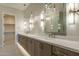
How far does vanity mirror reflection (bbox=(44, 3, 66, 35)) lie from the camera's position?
180 centimetres

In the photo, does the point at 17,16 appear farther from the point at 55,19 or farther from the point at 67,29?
the point at 67,29

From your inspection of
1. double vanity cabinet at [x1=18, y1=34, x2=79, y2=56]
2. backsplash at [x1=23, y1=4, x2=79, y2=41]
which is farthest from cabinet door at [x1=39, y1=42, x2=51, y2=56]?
backsplash at [x1=23, y1=4, x2=79, y2=41]

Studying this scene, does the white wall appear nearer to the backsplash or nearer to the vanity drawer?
the backsplash

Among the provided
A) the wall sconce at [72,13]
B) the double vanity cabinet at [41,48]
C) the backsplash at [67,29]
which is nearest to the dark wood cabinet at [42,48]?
the double vanity cabinet at [41,48]

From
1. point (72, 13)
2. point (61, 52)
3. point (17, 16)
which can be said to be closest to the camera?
point (61, 52)

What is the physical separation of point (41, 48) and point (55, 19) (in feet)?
1.66

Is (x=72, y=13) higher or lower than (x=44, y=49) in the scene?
higher

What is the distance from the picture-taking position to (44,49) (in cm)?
167

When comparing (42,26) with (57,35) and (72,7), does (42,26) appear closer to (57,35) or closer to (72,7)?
(57,35)

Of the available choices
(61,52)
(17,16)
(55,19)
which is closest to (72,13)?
(55,19)

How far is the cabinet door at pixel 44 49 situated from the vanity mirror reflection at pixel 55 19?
0.30 meters

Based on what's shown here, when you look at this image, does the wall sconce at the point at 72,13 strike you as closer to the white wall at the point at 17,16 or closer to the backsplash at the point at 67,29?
the backsplash at the point at 67,29

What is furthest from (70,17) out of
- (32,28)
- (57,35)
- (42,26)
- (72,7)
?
(32,28)

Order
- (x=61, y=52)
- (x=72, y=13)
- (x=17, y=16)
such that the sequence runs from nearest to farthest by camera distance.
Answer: (x=61, y=52) < (x=72, y=13) < (x=17, y=16)
